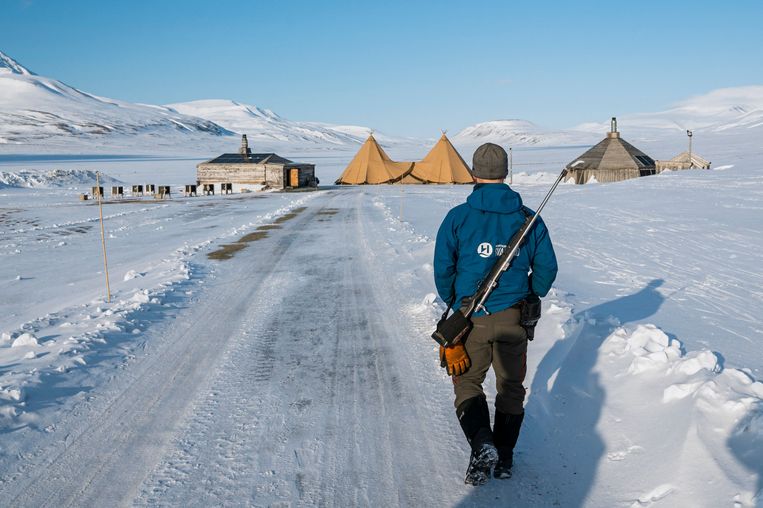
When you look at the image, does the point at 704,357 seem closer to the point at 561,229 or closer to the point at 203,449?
the point at 203,449

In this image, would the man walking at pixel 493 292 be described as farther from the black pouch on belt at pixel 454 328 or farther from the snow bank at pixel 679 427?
the snow bank at pixel 679 427

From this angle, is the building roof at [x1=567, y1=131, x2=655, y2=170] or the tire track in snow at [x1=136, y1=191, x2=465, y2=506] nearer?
the tire track in snow at [x1=136, y1=191, x2=465, y2=506]

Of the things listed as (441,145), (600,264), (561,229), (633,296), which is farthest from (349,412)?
(441,145)

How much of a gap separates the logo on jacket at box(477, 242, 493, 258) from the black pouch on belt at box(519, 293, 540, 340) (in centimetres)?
37

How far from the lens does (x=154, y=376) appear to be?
5.32 metres

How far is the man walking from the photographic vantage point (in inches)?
133

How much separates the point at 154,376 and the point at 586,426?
12.0 feet

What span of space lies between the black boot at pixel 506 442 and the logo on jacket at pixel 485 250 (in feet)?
3.23

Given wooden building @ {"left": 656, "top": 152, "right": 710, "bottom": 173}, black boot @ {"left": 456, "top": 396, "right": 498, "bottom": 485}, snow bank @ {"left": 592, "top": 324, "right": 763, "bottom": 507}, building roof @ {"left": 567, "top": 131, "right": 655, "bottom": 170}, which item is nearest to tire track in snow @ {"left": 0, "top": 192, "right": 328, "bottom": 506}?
black boot @ {"left": 456, "top": 396, "right": 498, "bottom": 485}

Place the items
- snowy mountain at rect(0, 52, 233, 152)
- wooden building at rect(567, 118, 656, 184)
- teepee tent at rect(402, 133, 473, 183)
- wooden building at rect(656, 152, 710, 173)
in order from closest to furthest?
wooden building at rect(567, 118, 656, 184), wooden building at rect(656, 152, 710, 173), teepee tent at rect(402, 133, 473, 183), snowy mountain at rect(0, 52, 233, 152)

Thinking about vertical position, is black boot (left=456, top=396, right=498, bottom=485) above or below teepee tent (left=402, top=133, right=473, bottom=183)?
below

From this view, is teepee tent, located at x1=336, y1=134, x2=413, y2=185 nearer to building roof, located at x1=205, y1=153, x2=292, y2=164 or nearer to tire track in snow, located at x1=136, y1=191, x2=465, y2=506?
building roof, located at x1=205, y1=153, x2=292, y2=164

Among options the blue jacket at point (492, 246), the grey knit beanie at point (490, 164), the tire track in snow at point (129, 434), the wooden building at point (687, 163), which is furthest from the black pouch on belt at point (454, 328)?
the wooden building at point (687, 163)

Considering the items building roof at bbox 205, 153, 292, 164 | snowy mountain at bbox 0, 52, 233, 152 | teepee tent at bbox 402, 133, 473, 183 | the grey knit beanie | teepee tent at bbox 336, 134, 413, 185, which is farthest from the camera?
snowy mountain at bbox 0, 52, 233, 152
